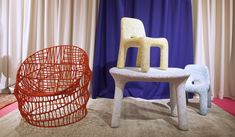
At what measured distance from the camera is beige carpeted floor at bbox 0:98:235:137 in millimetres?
1384

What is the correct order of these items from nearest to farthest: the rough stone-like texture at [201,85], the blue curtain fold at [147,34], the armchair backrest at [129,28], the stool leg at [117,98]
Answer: the stool leg at [117,98] < the armchair backrest at [129,28] < the rough stone-like texture at [201,85] < the blue curtain fold at [147,34]

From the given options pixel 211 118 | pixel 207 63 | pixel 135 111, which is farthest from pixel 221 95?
pixel 135 111

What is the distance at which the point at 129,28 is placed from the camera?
169 cm

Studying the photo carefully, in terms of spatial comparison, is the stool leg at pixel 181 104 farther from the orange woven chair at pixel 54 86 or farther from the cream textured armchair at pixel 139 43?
the orange woven chair at pixel 54 86

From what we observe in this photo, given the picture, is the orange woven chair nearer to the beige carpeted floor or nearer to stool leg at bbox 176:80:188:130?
the beige carpeted floor

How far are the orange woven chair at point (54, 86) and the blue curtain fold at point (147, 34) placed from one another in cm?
36

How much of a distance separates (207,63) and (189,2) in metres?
0.72

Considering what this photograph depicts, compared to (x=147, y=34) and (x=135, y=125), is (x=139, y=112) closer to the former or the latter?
(x=135, y=125)

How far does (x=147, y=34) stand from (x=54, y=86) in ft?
3.76

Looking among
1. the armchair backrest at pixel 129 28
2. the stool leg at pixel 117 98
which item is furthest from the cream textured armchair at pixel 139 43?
the stool leg at pixel 117 98

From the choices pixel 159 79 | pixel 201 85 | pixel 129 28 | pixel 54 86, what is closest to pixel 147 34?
pixel 129 28

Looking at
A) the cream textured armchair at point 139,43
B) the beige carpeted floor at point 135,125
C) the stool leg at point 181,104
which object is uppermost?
the cream textured armchair at point 139,43

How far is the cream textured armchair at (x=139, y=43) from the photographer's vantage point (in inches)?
57.7

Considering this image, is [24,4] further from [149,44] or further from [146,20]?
[149,44]
